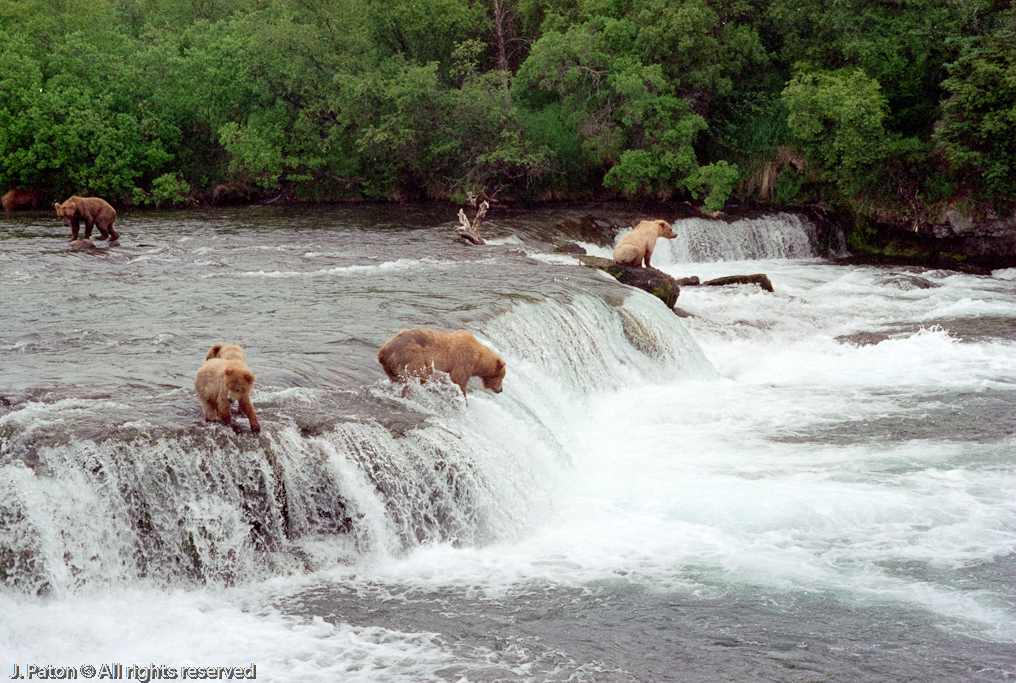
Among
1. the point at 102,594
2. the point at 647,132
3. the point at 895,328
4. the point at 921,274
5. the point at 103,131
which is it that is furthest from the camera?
the point at 103,131

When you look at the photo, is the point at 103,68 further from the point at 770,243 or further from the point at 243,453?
the point at 243,453

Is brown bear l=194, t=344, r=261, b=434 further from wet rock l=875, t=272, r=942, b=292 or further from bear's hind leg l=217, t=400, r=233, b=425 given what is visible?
wet rock l=875, t=272, r=942, b=292

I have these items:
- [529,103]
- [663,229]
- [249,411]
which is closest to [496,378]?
[249,411]

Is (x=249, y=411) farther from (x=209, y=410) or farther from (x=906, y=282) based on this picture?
(x=906, y=282)

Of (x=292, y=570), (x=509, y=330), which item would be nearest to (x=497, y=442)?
(x=292, y=570)

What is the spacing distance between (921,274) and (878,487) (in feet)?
45.5

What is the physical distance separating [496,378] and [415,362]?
1020mm

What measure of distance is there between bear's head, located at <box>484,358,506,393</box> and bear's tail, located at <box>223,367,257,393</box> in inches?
113

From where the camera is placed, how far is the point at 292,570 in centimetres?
735

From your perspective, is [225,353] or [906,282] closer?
[225,353]

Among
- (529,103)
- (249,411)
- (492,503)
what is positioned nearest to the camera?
(249,411)

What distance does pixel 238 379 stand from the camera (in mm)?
7285

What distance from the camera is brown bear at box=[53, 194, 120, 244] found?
18172mm

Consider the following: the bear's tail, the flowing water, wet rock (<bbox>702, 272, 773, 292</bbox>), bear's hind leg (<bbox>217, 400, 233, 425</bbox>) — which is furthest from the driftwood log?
the bear's tail
